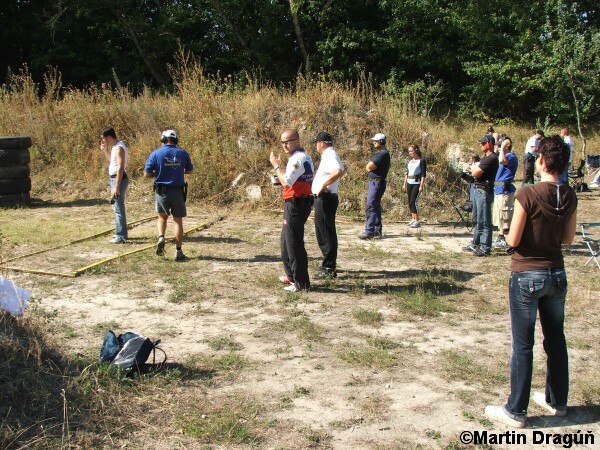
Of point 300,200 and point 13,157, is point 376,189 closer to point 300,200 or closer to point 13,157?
point 300,200

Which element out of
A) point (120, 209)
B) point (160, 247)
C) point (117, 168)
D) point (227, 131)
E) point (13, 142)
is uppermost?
point (227, 131)

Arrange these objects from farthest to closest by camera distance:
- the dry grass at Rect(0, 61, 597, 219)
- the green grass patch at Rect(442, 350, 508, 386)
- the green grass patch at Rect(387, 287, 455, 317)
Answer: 1. the dry grass at Rect(0, 61, 597, 219)
2. the green grass patch at Rect(387, 287, 455, 317)
3. the green grass patch at Rect(442, 350, 508, 386)

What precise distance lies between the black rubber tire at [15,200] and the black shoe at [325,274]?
835cm

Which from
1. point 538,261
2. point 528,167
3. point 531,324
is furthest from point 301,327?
point 528,167

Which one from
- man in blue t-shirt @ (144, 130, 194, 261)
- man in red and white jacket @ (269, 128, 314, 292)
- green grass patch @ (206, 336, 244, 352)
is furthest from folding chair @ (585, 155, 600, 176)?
green grass patch @ (206, 336, 244, 352)

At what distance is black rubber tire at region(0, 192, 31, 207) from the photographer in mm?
13312

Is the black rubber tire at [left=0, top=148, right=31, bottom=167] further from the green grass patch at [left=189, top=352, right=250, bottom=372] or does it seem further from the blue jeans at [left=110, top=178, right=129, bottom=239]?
the green grass patch at [left=189, top=352, right=250, bottom=372]

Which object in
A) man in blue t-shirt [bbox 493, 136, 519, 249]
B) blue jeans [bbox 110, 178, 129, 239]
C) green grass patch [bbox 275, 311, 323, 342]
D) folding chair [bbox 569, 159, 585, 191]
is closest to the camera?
green grass patch [bbox 275, 311, 323, 342]

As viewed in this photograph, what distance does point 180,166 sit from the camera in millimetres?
8898

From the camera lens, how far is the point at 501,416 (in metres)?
4.32

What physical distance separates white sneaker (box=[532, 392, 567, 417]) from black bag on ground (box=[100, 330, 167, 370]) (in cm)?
288

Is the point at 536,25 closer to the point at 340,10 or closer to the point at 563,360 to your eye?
the point at 340,10

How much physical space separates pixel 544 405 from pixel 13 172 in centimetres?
1215

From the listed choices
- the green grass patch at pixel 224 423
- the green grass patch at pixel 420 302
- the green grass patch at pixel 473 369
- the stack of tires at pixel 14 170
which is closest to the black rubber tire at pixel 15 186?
the stack of tires at pixel 14 170
